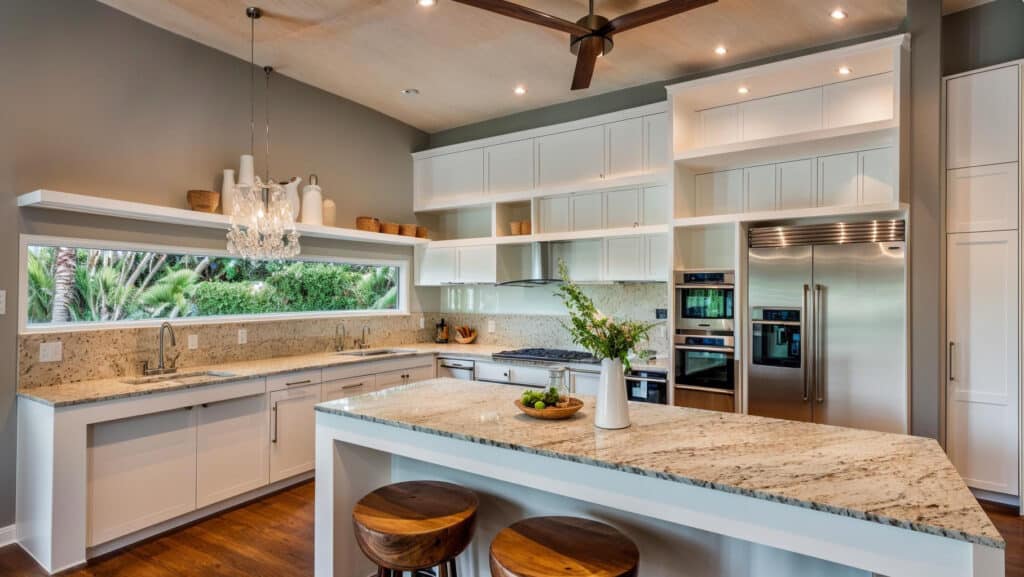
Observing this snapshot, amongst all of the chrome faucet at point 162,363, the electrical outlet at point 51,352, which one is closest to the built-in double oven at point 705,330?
the chrome faucet at point 162,363

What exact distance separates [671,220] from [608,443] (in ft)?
8.82

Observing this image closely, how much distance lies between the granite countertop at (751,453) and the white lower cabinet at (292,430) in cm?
165

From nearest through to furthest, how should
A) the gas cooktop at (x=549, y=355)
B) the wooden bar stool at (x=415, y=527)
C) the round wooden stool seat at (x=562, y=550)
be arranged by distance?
the round wooden stool seat at (x=562, y=550) → the wooden bar stool at (x=415, y=527) → the gas cooktop at (x=549, y=355)

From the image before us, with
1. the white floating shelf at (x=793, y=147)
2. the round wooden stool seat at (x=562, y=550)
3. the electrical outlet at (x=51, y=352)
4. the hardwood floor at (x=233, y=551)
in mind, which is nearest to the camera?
the round wooden stool seat at (x=562, y=550)

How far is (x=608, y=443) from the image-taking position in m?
1.78

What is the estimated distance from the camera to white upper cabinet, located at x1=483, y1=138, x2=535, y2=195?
503 centimetres

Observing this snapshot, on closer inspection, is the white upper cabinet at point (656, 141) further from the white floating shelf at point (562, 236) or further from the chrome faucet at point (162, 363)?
the chrome faucet at point (162, 363)

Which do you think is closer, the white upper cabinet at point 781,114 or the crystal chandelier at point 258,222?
the crystal chandelier at point 258,222

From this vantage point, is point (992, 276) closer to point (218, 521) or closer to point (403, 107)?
point (403, 107)

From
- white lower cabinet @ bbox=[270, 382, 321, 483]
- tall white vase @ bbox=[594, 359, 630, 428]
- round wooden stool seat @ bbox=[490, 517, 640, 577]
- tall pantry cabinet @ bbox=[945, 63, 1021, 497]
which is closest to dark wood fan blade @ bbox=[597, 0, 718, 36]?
tall white vase @ bbox=[594, 359, 630, 428]

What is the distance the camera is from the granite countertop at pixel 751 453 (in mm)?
1286

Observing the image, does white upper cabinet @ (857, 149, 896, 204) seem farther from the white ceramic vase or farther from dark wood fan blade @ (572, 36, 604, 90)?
the white ceramic vase

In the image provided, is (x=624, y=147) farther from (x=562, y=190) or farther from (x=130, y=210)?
(x=130, y=210)

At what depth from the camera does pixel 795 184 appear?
394cm
